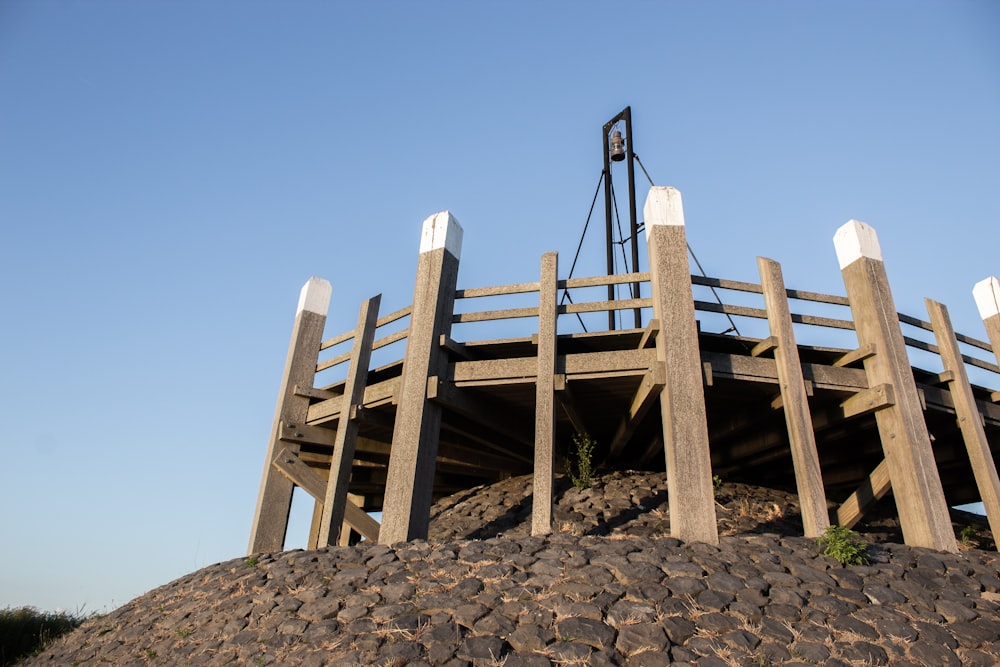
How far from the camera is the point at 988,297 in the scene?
37.0ft

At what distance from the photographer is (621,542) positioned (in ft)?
22.6

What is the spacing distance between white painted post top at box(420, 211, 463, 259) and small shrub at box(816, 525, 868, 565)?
6.02 meters

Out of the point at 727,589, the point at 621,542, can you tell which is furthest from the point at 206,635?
the point at 727,589

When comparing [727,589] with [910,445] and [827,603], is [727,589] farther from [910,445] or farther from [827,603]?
[910,445]

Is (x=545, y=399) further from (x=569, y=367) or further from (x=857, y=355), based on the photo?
(x=857, y=355)

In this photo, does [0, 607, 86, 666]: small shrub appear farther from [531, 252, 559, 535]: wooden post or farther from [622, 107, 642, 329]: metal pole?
[622, 107, 642, 329]: metal pole

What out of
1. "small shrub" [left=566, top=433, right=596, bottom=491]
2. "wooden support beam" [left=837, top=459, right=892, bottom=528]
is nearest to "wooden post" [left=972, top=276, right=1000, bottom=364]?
"wooden support beam" [left=837, top=459, right=892, bottom=528]

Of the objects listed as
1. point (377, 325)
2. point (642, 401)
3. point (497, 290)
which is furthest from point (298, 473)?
point (642, 401)

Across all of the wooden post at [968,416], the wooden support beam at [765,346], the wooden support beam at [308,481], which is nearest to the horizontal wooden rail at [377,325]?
the wooden support beam at [308,481]

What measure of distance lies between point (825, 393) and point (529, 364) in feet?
14.0

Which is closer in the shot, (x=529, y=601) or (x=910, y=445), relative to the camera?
(x=529, y=601)

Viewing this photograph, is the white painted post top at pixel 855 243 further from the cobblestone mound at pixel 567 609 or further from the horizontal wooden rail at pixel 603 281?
the cobblestone mound at pixel 567 609

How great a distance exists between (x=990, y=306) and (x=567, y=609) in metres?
10.1

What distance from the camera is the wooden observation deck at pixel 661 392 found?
26.1 ft
